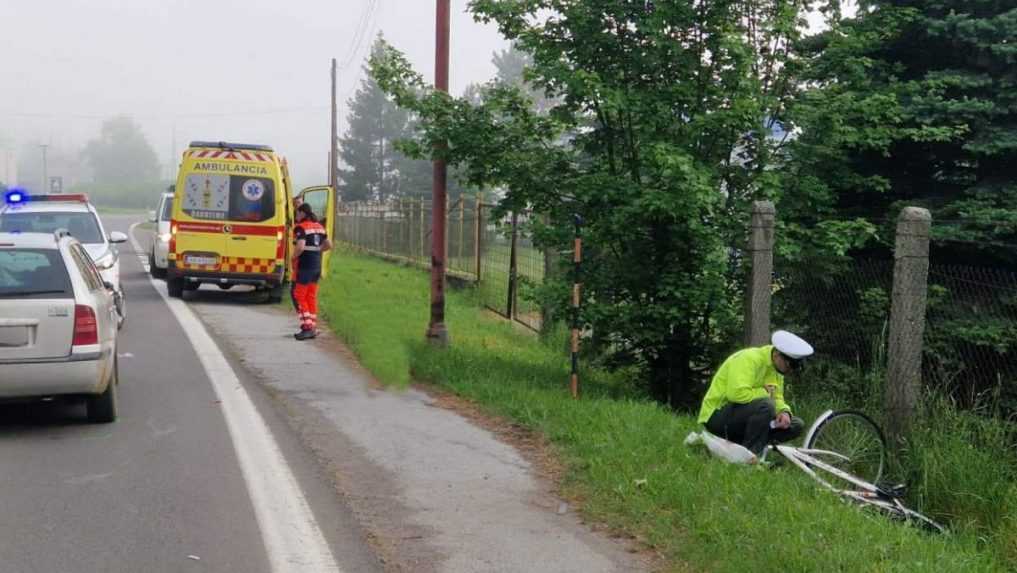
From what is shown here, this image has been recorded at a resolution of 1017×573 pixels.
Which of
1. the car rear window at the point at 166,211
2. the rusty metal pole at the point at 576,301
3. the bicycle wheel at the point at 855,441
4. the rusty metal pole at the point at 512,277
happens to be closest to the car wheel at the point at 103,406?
the rusty metal pole at the point at 576,301

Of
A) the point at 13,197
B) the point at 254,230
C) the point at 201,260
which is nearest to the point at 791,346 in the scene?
the point at 13,197

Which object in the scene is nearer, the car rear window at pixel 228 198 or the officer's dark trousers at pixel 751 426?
the officer's dark trousers at pixel 751 426

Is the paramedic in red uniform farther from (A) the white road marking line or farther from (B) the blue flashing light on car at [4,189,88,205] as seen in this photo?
(B) the blue flashing light on car at [4,189,88,205]

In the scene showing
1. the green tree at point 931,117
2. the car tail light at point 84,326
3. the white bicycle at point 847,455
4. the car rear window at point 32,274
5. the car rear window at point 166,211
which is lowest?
the white bicycle at point 847,455

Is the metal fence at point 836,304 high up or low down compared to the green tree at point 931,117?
down

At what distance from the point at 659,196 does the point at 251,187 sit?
1076 centimetres

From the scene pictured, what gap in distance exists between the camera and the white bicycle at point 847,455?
697 cm

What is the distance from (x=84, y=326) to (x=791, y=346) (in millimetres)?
4953

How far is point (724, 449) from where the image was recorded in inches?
286

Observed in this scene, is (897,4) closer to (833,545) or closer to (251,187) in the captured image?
(833,545)

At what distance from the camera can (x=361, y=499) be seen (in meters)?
6.46

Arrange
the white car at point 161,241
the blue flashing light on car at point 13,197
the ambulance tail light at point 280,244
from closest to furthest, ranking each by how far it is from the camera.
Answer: the blue flashing light on car at point 13,197 < the ambulance tail light at point 280,244 < the white car at point 161,241

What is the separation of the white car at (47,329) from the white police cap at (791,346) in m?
4.79

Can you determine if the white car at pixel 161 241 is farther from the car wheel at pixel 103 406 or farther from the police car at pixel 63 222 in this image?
the car wheel at pixel 103 406
